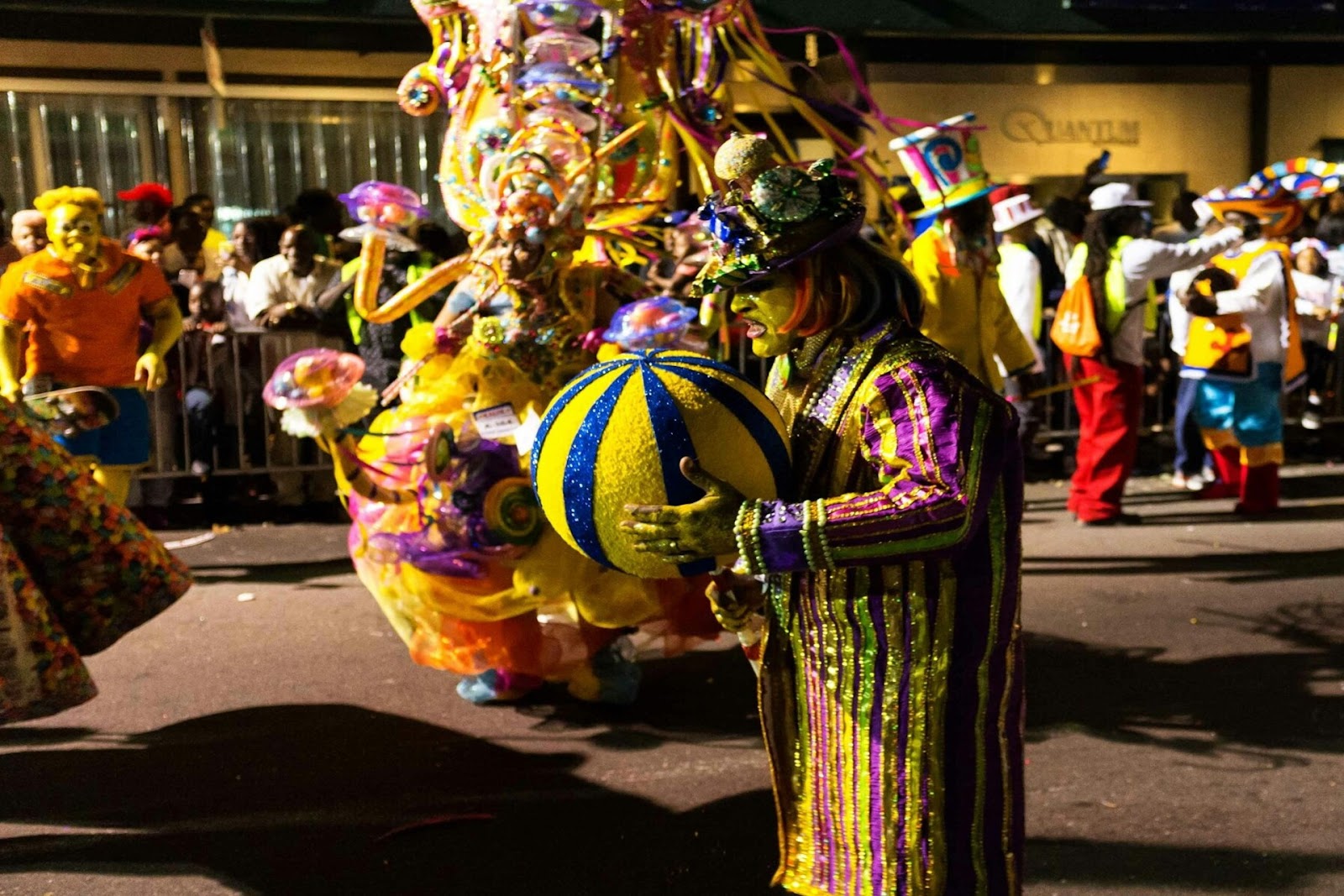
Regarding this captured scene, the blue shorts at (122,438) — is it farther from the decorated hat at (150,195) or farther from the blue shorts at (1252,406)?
the blue shorts at (1252,406)

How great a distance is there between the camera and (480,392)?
4730 mm

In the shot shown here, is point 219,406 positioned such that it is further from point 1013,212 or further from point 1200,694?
point 1200,694

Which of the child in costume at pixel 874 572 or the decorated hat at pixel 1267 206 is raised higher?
the decorated hat at pixel 1267 206

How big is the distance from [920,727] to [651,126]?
3.45 m

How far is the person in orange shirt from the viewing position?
20.1ft

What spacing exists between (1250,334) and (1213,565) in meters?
1.92

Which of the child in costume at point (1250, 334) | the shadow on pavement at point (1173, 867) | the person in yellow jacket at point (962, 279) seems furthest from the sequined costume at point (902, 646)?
the child in costume at point (1250, 334)

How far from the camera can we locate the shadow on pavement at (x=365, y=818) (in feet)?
12.2

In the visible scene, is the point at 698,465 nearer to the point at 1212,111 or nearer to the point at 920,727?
the point at 920,727

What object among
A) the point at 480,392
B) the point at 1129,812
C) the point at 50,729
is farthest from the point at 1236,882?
the point at 50,729

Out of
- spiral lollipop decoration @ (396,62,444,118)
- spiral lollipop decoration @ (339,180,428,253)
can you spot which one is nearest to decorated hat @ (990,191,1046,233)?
spiral lollipop decoration @ (396,62,444,118)

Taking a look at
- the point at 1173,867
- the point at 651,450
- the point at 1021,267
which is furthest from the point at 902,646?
the point at 1021,267

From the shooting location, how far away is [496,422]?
4.57 m

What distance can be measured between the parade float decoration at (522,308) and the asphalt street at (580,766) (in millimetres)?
406
